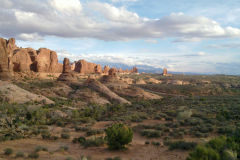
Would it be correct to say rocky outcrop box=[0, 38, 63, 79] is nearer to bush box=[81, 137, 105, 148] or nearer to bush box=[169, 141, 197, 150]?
bush box=[81, 137, 105, 148]

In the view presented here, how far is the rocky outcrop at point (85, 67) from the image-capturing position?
95550mm

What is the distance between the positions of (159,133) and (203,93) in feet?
135

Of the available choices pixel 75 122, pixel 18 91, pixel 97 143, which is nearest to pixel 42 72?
pixel 18 91

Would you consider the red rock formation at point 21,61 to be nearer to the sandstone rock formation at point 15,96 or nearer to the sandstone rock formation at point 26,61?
A: the sandstone rock formation at point 26,61

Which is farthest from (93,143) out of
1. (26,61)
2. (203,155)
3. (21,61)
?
(26,61)

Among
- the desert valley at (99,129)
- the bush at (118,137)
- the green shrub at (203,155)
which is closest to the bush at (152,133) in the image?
the desert valley at (99,129)

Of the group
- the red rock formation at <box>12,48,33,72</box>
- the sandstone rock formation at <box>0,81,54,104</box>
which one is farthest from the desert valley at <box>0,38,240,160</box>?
the red rock formation at <box>12,48,33,72</box>

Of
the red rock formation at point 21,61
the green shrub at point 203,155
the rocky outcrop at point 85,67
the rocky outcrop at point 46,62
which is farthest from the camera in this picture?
the rocky outcrop at point 85,67

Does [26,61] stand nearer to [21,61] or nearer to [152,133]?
[21,61]

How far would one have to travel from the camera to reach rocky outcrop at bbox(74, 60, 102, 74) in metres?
95.6

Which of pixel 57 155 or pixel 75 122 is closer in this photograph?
pixel 57 155

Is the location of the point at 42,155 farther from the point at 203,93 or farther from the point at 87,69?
the point at 87,69

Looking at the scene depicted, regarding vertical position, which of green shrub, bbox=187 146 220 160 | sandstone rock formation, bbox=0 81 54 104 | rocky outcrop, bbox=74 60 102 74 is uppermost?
rocky outcrop, bbox=74 60 102 74

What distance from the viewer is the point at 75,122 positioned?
1780 cm
